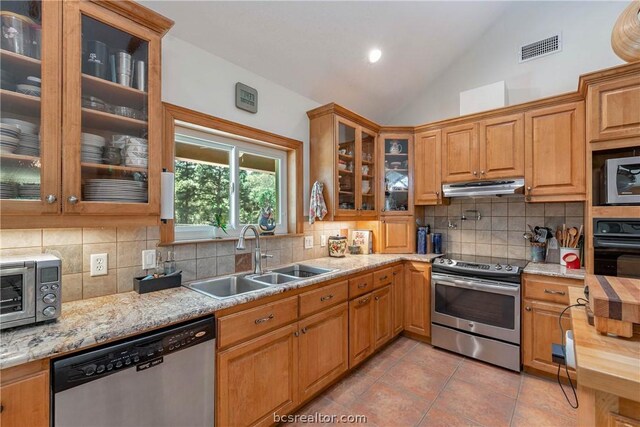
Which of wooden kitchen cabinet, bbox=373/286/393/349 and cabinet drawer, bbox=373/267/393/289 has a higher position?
cabinet drawer, bbox=373/267/393/289

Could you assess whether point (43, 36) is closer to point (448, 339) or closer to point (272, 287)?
point (272, 287)

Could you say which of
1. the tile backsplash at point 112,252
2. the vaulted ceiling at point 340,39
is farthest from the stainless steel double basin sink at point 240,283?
the vaulted ceiling at point 340,39

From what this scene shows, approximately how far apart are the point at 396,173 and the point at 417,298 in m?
1.37

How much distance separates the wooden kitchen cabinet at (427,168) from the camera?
117 inches

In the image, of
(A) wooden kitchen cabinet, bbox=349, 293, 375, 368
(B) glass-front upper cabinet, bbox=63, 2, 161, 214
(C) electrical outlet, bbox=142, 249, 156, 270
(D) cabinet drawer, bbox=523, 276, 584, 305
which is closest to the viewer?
(B) glass-front upper cabinet, bbox=63, 2, 161, 214

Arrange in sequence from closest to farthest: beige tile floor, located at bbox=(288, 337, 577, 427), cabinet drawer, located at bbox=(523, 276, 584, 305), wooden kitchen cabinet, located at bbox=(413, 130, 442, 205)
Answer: beige tile floor, located at bbox=(288, 337, 577, 427) → cabinet drawer, located at bbox=(523, 276, 584, 305) → wooden kitchen cabinet, located at bbox=(413, 130, 442, 205)

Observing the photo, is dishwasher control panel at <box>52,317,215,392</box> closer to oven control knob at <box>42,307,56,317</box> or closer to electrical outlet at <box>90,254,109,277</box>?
oven control knob at <box>42,307,56,317</box>

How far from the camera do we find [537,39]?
2775 mm

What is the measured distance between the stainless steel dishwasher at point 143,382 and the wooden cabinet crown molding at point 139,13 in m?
1.52

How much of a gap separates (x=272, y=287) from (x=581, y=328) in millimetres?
1406

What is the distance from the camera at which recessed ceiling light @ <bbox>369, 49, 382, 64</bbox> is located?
2686 millimetres

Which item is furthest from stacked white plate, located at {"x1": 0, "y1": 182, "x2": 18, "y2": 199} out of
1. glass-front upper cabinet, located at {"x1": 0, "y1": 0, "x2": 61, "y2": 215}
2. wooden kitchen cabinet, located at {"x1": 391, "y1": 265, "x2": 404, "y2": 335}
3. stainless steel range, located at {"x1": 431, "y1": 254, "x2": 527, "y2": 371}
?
stainless steel range, located at {"x1": 431, "y1": 254, "x2": 527, "y2": 371}

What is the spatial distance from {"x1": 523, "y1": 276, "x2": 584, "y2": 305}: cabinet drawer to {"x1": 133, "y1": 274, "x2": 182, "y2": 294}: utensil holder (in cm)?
265

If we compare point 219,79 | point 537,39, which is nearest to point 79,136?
point 219,79
